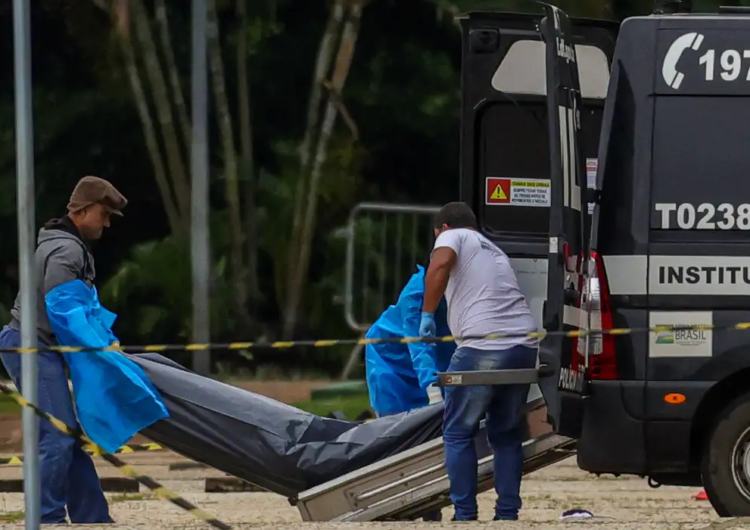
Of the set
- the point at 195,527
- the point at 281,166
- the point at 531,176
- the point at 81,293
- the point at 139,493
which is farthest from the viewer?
the point at 281,166

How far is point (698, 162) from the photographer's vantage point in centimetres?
716

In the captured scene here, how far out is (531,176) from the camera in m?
9.47

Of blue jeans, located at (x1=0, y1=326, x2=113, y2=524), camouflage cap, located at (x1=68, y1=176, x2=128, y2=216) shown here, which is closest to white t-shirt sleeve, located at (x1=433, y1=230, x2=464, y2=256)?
camouflage cap, located at (x1=68, y1=176, x2=128, y2=216)

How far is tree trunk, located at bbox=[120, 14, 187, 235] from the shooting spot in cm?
1923

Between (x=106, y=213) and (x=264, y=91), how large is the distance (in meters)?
12.5

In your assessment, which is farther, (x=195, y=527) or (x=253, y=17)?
(x=253, y=17)

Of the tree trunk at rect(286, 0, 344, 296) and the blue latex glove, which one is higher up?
the tree trunk at rect(286, 0, 344, 296)

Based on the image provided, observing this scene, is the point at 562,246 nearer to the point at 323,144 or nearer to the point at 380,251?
the point at 380,251

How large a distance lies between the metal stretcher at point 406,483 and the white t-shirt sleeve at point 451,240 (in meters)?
0.61

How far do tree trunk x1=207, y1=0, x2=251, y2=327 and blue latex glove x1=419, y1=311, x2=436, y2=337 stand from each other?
35.7ft

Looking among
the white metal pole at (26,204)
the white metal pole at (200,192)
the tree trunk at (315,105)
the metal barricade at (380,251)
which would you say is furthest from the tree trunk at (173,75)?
the white metal pole at (26,204)

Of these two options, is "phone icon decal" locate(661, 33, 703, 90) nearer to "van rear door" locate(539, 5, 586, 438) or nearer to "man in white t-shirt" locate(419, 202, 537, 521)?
"van rear door" locate(539, 5, 586, 438)

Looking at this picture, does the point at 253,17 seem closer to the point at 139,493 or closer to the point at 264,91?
the point at 264,91

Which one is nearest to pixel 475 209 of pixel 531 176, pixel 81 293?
pixel 531 176
